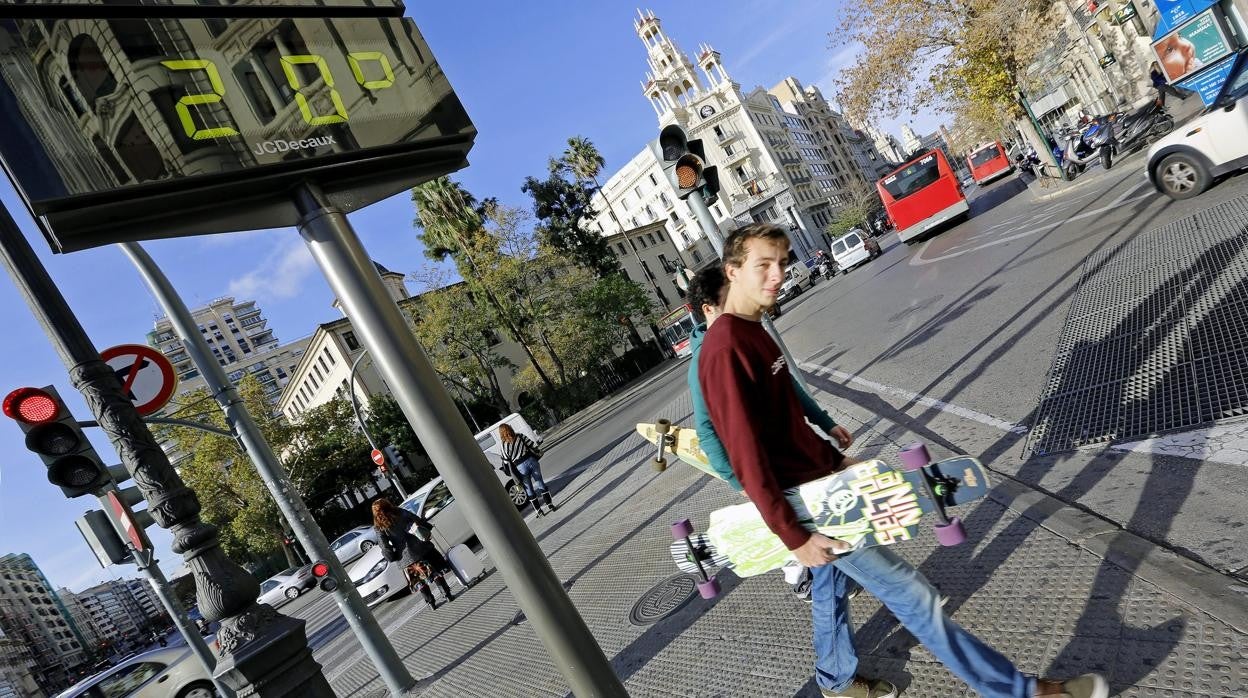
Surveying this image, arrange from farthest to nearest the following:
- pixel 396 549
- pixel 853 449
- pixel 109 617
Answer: pixel 109 617 < pixel 396 549 < pixel 853 449

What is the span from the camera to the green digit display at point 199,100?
204 cm

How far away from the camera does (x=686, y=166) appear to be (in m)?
6.31

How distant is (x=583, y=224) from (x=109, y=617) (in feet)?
724

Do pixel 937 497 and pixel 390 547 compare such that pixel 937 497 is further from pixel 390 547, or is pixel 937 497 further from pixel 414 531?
pixel 414 531

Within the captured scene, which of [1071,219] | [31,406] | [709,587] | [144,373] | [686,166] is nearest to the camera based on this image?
[709,587]

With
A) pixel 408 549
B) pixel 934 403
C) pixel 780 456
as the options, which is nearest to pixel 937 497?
pixel 780 456

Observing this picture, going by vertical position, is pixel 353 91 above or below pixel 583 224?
below

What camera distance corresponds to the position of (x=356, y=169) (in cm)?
234

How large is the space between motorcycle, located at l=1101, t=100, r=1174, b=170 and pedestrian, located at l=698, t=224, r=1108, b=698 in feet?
73.3

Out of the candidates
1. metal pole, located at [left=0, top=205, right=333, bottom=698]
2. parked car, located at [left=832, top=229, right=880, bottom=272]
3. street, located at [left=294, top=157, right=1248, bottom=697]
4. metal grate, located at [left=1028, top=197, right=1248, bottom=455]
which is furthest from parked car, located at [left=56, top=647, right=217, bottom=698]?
parked car, located at [left=832, top=229, right=880, bottom=272]

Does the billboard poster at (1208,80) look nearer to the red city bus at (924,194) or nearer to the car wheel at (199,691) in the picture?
the red city bus at (924,194)

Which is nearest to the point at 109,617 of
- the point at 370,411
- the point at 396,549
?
the point at 370,411

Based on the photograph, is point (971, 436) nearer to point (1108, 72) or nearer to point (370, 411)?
point (370, 411)

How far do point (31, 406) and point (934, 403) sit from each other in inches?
301
